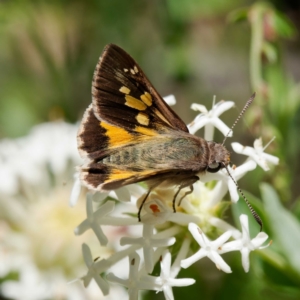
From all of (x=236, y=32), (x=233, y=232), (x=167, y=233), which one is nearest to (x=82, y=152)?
(x=167, y=233)

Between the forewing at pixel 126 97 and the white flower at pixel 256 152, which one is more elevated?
the forewing at pixel 126 97

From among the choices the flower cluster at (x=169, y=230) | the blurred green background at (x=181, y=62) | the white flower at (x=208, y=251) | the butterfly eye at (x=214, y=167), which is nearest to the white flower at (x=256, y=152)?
the flower cluster at (x=169, y=230)

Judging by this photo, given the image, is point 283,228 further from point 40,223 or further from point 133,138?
point 40,223

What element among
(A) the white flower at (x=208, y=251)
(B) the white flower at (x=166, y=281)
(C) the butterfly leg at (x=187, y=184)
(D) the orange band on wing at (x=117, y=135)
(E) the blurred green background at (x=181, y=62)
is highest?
(E) the blurred green background at (x=181, y=62)

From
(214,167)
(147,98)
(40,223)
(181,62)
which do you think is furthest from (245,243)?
(181,62)

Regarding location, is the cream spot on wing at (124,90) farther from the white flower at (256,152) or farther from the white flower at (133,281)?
the white flower at (133,281)

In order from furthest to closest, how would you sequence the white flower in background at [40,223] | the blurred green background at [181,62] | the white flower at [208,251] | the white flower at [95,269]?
1. the white flower in background at [40,223]
2. the blurred green background at [181,62]
3. the white flower at [95,269]
4. the white flower at [208,251]

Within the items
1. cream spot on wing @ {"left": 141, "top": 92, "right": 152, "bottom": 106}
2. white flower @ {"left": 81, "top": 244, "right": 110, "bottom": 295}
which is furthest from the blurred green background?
white flower @ {"left": 81, "top": 244, "right": 110, "bottom": 295}

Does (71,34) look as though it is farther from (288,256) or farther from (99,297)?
(288,256)
